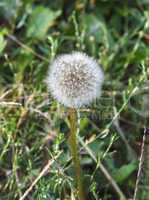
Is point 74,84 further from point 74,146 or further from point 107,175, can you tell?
point 107,175

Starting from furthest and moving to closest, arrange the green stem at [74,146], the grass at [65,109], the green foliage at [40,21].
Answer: the green foliage at [40,21], the grass at [65,109], the green stem at [74,146]

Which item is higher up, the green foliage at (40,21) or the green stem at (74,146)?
the green foliage at (40,21)

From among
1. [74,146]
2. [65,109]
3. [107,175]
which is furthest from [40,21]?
[74,146]

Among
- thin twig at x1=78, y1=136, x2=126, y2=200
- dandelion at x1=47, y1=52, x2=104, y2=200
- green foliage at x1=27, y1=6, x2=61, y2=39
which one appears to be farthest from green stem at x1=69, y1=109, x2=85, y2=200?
green foliage at x1=27, y1=6, x2=61, y2=39

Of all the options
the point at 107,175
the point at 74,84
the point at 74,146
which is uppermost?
the point at 74,84

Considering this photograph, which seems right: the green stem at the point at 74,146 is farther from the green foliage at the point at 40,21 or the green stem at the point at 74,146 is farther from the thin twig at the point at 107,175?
the green foliage at the point at 40,21

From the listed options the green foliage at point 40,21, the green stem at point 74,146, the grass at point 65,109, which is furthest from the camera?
the green foliage at point 40,21

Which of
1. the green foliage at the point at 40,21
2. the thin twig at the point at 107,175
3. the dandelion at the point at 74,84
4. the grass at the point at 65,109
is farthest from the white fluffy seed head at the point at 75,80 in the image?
the green foliage at the point at 40,21
